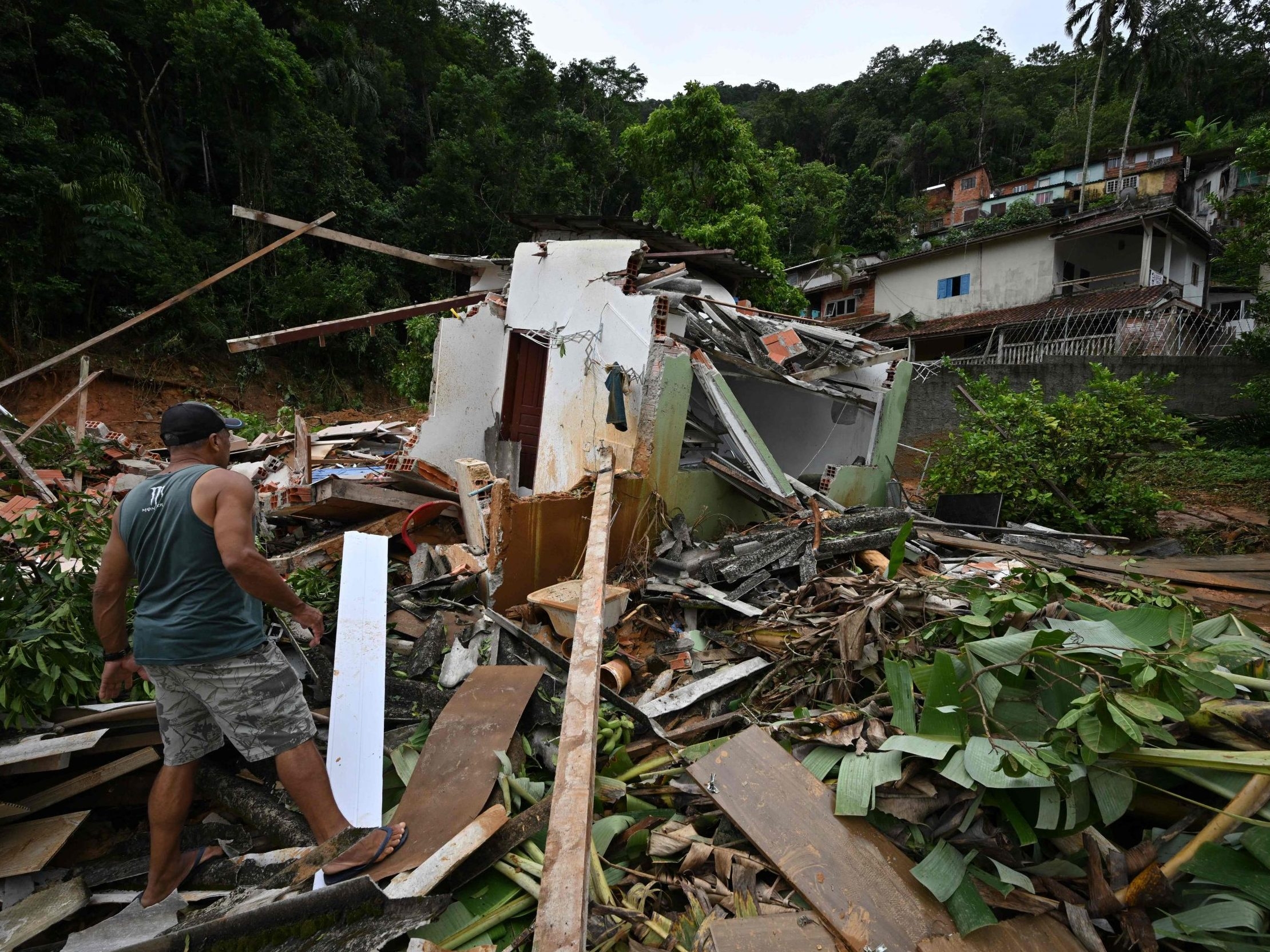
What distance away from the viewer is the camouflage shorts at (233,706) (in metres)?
2.49

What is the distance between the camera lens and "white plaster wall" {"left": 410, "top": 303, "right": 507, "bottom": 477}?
27.3ft

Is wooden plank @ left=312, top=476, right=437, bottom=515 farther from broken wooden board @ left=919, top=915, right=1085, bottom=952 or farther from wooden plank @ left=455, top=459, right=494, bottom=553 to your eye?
broken wooden board @ left=919, top=915, right=1085, bottom=952

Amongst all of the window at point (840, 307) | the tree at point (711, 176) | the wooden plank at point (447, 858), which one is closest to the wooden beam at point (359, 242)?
the tree at point (711, 176)

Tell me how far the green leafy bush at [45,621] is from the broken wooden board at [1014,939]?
3.18 meters

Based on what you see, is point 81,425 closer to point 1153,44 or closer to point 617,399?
point 617,399

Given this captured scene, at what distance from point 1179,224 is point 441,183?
22.3 meters

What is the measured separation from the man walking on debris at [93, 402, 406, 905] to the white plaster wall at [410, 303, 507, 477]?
562 cm

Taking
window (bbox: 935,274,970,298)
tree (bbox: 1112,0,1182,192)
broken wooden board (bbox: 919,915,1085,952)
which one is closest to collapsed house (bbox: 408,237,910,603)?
broken wooden board (bbox: 919,915,1085,952)

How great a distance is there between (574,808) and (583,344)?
5.75 meters

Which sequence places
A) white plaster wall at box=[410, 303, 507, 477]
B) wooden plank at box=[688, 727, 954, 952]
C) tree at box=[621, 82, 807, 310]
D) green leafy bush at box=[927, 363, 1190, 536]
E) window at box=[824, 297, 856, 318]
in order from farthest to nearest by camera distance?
window at box=[824, 297, 856, 318], tree at box=[621, 82, 807, 310], white plaster wall at box=[410, 303, 507, 477], green leafy bush at box=[927, 363, 1190, 536], wooden plank at box=[688, 727, 954, 952]

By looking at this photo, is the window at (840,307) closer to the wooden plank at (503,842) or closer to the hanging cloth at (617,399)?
the hanging cloth at (617,399)

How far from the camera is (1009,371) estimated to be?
1422 centimetres

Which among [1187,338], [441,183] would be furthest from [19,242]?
[1187,338]

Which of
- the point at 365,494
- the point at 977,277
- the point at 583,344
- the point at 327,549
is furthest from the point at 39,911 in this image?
the point at 977,277
